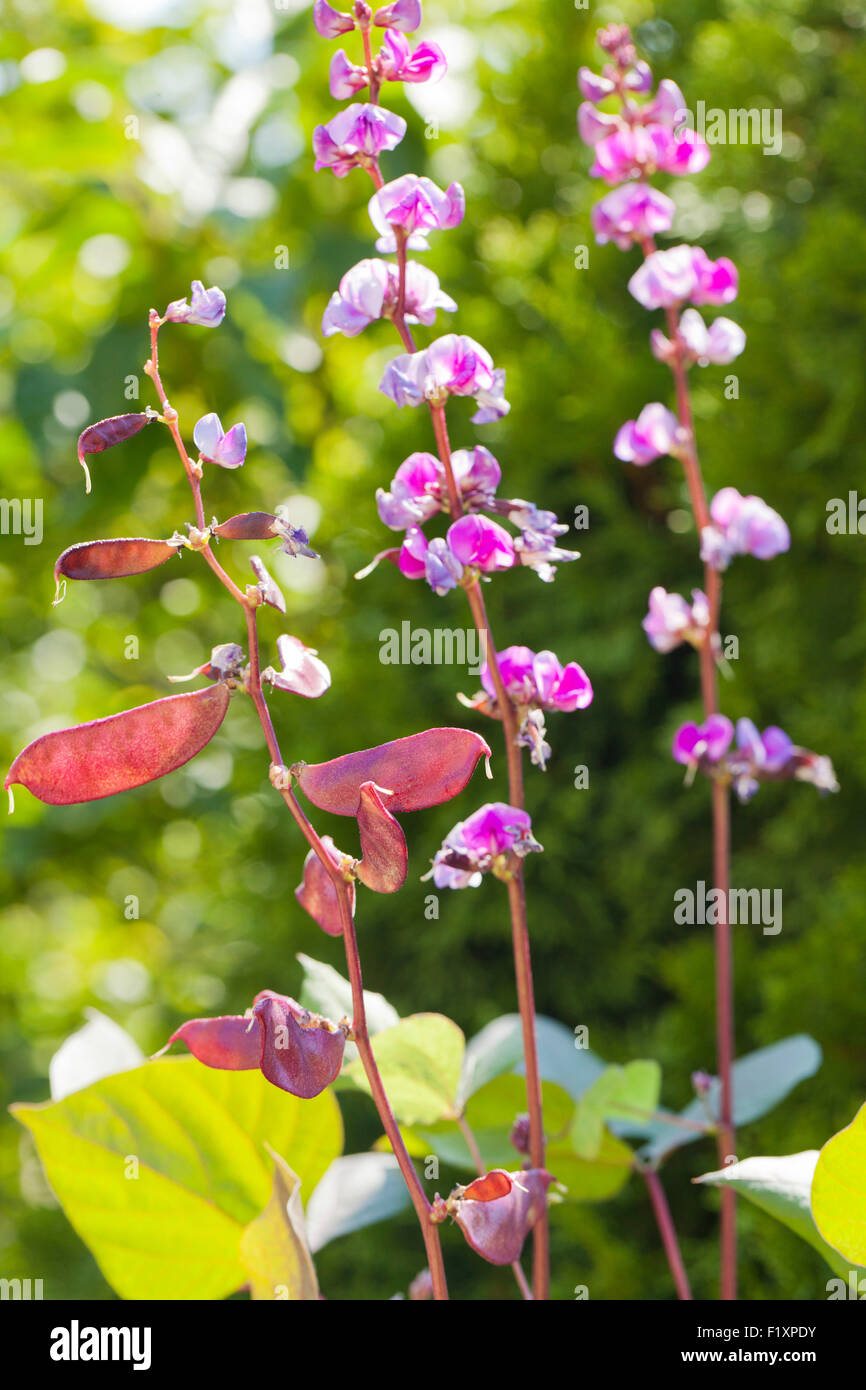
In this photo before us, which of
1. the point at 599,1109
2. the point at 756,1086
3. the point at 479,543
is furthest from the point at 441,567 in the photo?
the point at 756,1086

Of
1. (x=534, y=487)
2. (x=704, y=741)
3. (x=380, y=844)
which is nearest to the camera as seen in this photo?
(x=380, y=844)

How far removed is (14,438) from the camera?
196 cm

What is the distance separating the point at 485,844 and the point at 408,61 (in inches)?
9.7

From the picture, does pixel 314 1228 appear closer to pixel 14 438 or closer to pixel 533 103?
pixel 533 103

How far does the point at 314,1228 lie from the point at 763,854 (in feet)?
2.44

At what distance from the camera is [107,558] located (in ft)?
0.91

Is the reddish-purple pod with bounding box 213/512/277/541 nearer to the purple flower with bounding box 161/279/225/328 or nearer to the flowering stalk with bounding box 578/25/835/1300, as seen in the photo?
the purple flower with bounding box 161/279/225/328

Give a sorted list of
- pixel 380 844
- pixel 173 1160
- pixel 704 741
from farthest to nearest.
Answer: pixel 704 741
pixel 173 1160
pixel 380 844

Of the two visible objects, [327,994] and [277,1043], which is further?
[327,994]

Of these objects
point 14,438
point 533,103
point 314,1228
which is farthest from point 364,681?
point 14,438

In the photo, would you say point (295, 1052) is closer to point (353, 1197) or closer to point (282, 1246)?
point (282, 1246)

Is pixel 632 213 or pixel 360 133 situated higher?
pixel 632 213

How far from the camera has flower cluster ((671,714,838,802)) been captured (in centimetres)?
54

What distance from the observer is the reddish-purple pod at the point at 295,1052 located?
0.90 ft
